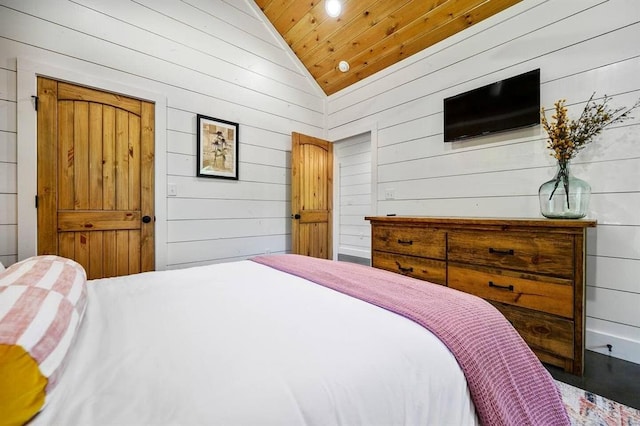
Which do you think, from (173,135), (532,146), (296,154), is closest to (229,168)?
(173,135)

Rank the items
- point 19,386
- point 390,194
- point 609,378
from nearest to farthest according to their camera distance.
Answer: point 19,386, point 609,378, point 390,194

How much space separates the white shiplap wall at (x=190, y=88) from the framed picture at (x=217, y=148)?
0.07 m

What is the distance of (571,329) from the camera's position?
1641mm

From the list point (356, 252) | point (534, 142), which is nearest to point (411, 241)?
point (534, 142)

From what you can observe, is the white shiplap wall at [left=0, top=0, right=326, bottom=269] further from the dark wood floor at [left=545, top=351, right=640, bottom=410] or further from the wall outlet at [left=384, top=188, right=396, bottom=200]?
the dark wood floor at [left=545, top=351, right=640, bottom=410]

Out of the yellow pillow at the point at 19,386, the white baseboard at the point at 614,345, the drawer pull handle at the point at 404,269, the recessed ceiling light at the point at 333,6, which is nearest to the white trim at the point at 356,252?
the drawer pull handle at the point at 404,269

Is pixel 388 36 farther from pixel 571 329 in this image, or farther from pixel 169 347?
pixel 169 347

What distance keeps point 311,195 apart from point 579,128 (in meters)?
2.65

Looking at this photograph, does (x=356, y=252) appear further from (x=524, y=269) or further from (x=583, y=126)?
(x=583, y=126)

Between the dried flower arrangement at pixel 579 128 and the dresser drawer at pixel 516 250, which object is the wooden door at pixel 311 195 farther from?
the dried flower arrangement at pixel 579 128

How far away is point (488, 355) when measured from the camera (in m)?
0.83

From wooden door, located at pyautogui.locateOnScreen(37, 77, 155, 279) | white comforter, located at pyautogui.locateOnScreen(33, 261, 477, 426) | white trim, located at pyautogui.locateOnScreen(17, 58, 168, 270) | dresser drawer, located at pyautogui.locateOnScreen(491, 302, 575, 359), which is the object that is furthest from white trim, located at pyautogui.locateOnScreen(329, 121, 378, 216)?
white trim, located at pyautogui.locateOnScreen(17, 58, 168, 270)

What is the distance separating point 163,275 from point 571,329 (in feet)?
7.63

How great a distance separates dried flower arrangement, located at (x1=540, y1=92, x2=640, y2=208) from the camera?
188 centimetres
